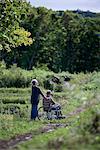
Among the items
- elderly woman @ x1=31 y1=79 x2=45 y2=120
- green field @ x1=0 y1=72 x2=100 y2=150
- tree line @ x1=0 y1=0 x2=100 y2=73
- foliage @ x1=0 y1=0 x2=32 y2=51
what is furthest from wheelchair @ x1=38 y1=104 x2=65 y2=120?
tree line @ x1=0 y1=0 x2=100 y2=73

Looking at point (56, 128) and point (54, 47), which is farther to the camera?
point (54, 47)

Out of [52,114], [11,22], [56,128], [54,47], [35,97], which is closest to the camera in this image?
[56,128]

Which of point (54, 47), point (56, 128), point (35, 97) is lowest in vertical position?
point (56, 128)

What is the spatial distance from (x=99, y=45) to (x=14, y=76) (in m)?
44.0

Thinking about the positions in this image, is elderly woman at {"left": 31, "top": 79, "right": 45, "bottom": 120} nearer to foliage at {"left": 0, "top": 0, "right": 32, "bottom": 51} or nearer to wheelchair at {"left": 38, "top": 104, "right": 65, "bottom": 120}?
wheelchair at {"left": 38, "top": 104, "right": 65, "bottom": 120}

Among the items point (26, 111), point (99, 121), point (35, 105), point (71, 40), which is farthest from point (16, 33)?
point (71, 40)

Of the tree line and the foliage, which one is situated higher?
the tree line

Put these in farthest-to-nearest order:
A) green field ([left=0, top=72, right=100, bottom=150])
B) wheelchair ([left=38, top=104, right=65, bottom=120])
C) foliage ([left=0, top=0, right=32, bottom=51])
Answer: foliage ([left=0, top=0, right=32, bottom=51]) < wheelchair ([left=38, top=104, right=65, bottom=120]) < green field ([left=0, top=72, right=100, bottom=150])

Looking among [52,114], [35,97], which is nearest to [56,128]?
[52,114]

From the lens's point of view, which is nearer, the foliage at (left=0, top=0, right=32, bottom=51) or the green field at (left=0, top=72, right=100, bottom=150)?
the green field at (left=0, top=72, right=100, bottom=150)

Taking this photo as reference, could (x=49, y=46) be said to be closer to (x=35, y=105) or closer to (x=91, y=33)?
(x=91, y=33)

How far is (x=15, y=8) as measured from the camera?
84.2 ft

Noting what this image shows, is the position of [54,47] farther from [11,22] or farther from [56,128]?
[56,128]

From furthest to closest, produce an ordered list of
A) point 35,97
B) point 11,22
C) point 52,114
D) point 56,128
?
point 11,22
point 35,97
point 52,114
point 56,128
